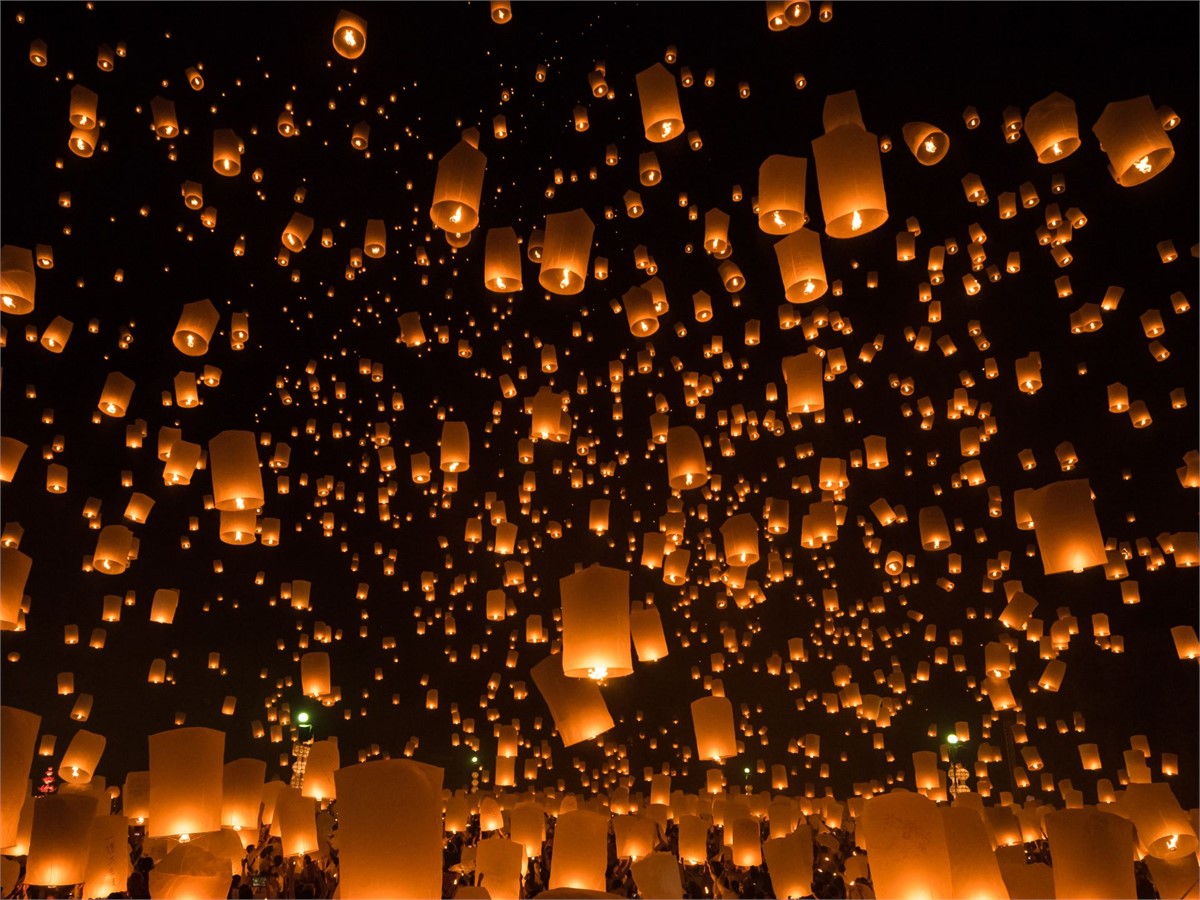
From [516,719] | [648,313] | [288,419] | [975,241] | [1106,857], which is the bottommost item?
[1106,857]

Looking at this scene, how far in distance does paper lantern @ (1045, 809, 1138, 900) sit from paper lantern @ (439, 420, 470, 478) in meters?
4.69

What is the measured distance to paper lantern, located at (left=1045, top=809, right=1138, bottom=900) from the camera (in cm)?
381

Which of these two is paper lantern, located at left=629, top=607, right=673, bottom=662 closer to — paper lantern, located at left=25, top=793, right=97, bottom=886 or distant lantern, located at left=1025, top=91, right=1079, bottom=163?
paper lantern, located at left=25, top=793, right=97, bottom=886

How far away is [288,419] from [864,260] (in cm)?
839

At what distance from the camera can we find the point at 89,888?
505cm

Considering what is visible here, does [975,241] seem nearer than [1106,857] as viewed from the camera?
No

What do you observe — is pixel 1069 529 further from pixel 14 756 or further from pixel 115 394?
pixel 115 394

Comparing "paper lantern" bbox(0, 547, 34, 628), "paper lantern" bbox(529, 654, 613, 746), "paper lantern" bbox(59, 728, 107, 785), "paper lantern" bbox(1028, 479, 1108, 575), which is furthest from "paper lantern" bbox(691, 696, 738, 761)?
"paper lantern" bbox(59, 728, 107, 785)

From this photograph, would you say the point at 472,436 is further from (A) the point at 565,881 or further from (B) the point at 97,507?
(A) the point at 565,881

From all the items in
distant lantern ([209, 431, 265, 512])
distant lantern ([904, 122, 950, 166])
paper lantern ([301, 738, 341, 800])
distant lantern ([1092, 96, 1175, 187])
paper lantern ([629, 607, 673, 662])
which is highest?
distant lantern ([904, 122, 950, 166])

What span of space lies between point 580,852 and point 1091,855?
9.55 ft

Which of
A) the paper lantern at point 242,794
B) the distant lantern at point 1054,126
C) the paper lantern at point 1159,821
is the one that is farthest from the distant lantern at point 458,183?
the paper lantern at point 1159,821

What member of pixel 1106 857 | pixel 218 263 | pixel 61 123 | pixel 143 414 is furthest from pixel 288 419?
pixel 1106 857

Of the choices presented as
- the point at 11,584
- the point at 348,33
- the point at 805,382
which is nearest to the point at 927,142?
the point at 805,382
